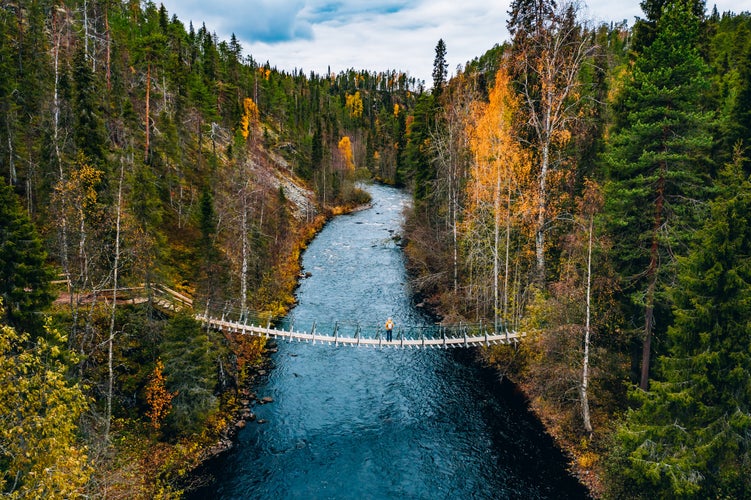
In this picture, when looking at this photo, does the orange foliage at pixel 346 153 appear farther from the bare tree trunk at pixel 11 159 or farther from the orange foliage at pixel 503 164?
the bare tree trunk at pixel 11 159

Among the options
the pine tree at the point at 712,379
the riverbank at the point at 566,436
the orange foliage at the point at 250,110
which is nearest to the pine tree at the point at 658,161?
the pine tree at the point at 712,379

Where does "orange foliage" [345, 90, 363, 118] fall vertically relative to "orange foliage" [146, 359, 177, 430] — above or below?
above

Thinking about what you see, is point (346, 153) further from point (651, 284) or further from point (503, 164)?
point (651, 284)

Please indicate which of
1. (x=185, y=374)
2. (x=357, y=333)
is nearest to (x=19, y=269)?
(x=185, y=374)

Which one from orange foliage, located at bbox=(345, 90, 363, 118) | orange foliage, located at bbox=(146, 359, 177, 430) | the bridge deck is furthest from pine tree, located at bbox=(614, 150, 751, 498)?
orange foliage, located at bbox=(345, 90, 363, 118)

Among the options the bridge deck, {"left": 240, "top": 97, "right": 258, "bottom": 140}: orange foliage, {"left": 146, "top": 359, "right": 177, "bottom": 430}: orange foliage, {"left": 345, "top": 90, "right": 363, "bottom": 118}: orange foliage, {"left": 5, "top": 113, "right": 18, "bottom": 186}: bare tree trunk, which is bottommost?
{"left": 146, "top": 359, "right": 177, "bottom": 430}: orange foliage

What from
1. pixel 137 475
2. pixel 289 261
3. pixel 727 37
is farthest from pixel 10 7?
pixel 727 37

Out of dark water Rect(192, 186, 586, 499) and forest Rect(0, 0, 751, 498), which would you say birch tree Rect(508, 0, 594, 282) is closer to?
forest Rect(0, 0, 751, 498)
